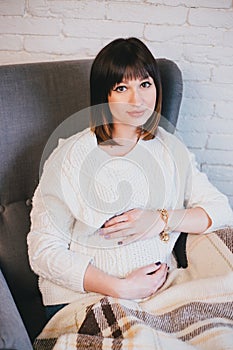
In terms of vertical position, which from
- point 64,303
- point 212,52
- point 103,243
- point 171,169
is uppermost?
point 212,52

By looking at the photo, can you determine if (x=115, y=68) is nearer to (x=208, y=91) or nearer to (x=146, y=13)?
(x=146, y=13)

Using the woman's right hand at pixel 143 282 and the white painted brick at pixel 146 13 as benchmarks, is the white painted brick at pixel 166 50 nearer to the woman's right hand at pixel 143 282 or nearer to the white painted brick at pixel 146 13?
the white painted brick at pixel 146 13

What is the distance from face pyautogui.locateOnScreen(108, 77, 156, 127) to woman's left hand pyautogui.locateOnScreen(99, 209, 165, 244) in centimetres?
22

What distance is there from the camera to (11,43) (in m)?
1.38

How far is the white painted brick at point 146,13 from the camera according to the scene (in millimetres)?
1328

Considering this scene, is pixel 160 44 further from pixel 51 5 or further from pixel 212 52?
pixel 51 5

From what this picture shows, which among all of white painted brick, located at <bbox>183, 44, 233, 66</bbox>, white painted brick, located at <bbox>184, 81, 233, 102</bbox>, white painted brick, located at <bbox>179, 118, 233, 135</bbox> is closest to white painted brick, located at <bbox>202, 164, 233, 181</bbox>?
white painted brick, located at <bbox>179, 118, 233, 135</bbox>

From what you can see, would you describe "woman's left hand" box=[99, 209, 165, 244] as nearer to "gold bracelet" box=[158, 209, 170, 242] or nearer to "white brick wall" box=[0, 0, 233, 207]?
"gold bracelet" box=[158, 209, 170, 242]

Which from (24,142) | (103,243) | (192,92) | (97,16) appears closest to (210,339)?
(103,243)

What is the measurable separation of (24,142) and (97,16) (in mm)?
442

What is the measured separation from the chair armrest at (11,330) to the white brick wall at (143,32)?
808 millimetres

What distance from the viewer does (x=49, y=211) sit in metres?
1.06

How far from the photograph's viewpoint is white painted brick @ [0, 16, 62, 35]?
4.42 ft

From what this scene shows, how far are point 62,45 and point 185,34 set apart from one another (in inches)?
14.0
